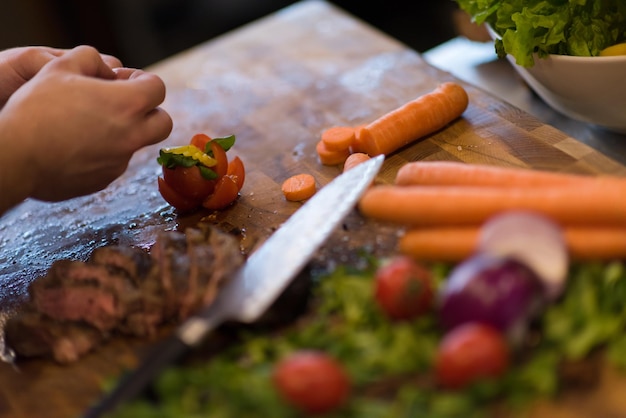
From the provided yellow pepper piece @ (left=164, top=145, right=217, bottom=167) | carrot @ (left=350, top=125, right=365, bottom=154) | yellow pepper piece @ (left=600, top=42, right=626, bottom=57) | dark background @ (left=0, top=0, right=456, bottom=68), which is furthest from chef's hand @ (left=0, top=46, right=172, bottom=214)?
dark background @ (left=0, top=0, right=456, bottom=68)

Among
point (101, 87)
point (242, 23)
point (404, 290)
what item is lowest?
point (242, 23)

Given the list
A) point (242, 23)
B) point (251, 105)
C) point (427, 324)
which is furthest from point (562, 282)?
point (242, 23)

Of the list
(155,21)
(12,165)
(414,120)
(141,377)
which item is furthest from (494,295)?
(155,21)

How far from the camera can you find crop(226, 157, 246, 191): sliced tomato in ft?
8.46

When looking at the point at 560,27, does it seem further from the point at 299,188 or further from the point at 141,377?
the point at 141,377

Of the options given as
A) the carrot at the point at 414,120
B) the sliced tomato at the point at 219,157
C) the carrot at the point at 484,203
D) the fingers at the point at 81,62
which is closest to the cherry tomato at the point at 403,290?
the carrot at the point at 484,203

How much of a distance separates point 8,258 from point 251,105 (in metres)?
1.12

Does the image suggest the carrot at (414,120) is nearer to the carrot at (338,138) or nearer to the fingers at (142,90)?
the carrot at (338,138)

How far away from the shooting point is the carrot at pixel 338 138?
8.53ft

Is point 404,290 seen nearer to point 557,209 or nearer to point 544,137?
point 557,209

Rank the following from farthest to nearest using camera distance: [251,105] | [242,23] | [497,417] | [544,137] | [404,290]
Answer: [242,23], [251,105], [544,137], [404,290], [497,417]

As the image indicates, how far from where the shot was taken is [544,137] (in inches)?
97.4

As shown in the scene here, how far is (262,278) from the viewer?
1.98 metres

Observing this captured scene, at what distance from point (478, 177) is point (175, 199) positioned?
103cm
